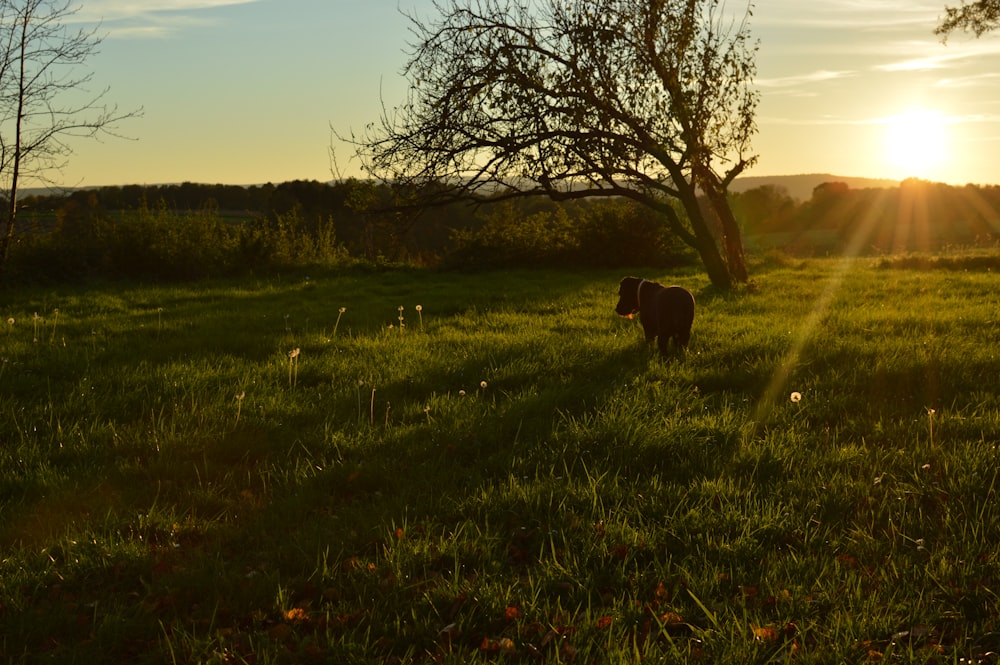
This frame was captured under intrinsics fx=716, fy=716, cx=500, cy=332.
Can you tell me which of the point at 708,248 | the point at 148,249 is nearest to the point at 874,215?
the point at 708,248

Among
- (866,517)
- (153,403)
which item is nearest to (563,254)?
(153,403)

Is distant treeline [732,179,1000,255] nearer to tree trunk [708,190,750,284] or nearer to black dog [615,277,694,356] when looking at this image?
tree trunk [708,190,750,284]

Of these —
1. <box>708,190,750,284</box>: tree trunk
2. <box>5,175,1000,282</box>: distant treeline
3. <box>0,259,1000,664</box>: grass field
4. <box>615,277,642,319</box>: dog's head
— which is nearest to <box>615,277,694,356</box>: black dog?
<box>615,277,642,319</box>: dog's head

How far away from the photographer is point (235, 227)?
78.9 feet

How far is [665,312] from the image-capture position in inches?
353

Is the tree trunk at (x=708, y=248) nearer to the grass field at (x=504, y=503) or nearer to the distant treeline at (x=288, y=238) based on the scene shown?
the distant treeline at (x=288, y=238)

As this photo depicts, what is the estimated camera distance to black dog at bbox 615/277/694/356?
8.92 meters

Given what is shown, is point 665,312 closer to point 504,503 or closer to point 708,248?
point 504,503

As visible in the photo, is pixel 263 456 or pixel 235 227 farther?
pixel 235 227

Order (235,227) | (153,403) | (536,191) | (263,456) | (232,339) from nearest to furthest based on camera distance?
(263,456) < (153,403) < (232,339) < (536,191) < (235,227)

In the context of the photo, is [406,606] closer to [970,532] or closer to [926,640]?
[926,640]

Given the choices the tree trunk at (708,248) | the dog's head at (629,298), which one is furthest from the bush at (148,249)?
the dog's head at (629,298)

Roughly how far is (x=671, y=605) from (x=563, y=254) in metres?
21.7

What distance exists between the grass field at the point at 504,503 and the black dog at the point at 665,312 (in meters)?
0.53
